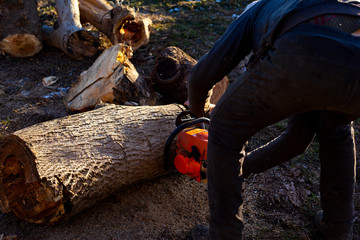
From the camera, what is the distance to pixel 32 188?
2246 millimetres

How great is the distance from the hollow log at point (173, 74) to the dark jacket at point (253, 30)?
219cm

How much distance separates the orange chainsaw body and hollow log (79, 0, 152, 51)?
3.01 m

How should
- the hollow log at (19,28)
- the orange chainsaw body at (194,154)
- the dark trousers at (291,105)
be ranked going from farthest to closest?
the hollow log at (19,28)
the orange chainsaw body at (194,154)
the dark trousers at (291,105)

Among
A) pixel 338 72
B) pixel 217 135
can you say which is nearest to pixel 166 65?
pixel 217 135

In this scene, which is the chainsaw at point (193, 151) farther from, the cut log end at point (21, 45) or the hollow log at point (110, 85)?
the cut log end at point (21, 45)

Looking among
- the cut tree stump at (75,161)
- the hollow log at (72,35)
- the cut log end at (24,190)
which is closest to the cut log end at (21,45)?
the hollow log at (72,35)

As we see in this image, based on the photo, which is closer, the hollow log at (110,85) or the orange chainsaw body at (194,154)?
the orange chainsaw body at (194,154)

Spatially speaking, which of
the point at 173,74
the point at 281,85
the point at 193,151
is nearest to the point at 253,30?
the point at 281,85

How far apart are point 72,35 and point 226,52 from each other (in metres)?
3.83

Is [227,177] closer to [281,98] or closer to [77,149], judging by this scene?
[281,98]

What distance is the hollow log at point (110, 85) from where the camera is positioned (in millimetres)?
3512

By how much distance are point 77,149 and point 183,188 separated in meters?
1.00

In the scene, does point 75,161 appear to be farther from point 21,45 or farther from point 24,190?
point 21,45

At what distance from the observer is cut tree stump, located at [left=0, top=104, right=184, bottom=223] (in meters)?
2.14
